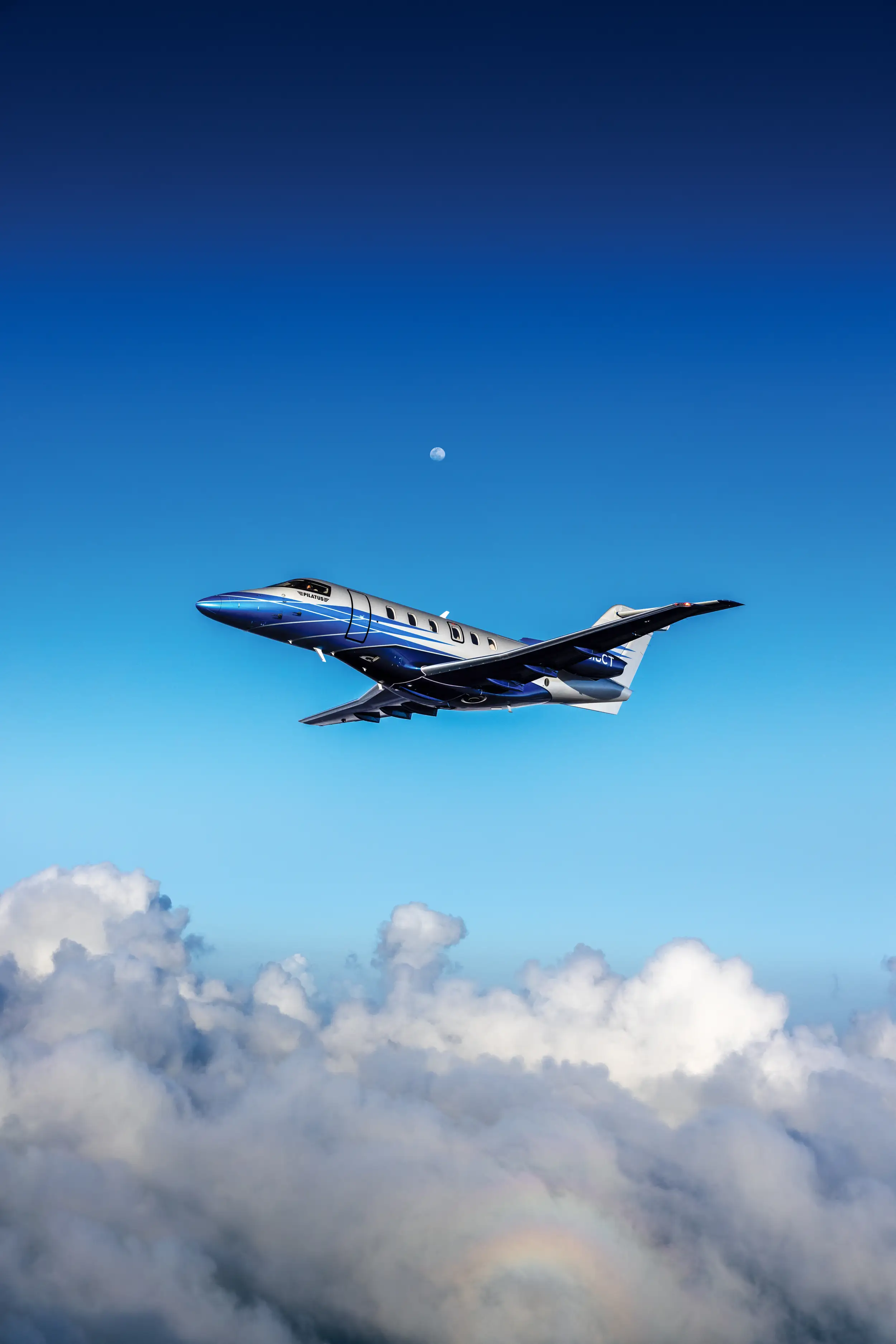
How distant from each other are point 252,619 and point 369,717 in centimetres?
1512

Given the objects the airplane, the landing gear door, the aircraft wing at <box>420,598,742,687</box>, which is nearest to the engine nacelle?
the airplane

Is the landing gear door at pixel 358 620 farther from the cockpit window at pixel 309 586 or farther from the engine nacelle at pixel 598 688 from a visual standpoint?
the engine nacelle at pixel 598 688

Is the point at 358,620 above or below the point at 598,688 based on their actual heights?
above

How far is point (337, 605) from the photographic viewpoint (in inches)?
2023

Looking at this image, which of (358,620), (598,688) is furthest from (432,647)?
(598,688)

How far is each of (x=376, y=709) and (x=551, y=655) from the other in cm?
1262

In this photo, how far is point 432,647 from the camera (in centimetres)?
5431

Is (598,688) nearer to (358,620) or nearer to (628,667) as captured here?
(628,667)

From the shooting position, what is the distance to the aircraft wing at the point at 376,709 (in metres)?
58.3

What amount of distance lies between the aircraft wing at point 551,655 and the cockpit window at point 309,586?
6.60 metres

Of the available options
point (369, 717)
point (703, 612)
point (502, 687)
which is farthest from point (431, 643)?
point (703, 612)

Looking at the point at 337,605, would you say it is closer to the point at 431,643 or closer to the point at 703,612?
the point at 431,643

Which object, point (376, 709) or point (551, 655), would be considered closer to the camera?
point (551, 655)

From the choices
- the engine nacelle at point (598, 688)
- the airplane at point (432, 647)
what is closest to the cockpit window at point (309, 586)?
the airplane at point (432, 647)
